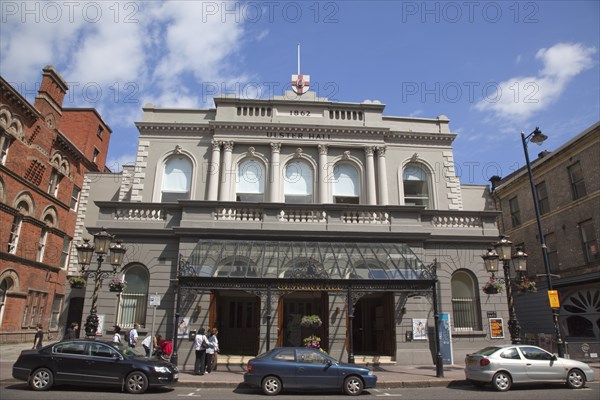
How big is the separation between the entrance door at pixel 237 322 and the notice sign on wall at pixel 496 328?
10.6 metres

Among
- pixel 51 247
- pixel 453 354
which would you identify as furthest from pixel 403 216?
pixel 51 247

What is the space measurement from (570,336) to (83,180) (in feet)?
127

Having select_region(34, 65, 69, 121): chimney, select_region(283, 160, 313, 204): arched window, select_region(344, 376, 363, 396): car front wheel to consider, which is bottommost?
select_region(344, 376, 363, 396): car front wheel

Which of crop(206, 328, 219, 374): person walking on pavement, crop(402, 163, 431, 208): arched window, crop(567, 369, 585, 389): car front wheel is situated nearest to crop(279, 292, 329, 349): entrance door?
crop(206, 328, 219, 374): person walking on pavement

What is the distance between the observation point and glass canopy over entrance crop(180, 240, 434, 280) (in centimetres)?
1700

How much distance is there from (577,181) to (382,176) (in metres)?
13.2

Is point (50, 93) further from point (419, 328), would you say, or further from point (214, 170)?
point (419, 328)

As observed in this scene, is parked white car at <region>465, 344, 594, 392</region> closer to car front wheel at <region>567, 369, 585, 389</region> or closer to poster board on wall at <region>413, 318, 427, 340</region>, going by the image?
car front wheel at <region>567, 369, 585, 389</region>

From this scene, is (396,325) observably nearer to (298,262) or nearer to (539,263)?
(298,262)

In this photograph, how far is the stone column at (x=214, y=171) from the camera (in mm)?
22703

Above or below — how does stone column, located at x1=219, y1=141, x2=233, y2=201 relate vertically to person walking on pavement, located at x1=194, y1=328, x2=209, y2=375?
above

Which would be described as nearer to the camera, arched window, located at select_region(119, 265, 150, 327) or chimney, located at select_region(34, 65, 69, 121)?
arched window, located at select_region(119, 265, 150, 327)

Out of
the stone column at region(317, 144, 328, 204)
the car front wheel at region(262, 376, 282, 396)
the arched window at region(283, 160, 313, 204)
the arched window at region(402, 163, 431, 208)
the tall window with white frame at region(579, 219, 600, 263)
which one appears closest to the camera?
the car front wheel at region(262, 376, 282, 396)

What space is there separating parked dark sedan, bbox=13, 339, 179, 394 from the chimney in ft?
77.8
